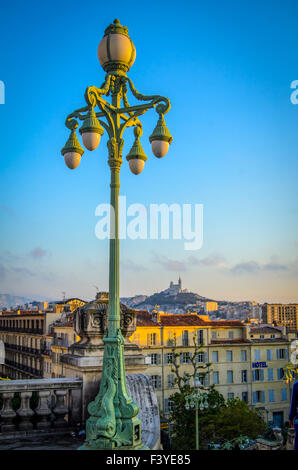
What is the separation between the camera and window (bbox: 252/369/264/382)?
5525 centimetres

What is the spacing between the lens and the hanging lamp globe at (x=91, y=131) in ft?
18.0

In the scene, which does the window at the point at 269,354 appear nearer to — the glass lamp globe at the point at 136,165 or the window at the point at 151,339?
the window at the point at 151,339

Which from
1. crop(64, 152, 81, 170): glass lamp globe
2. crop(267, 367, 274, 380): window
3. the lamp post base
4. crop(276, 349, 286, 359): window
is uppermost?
crop(64, 152, 81, 170): glass lamp globe

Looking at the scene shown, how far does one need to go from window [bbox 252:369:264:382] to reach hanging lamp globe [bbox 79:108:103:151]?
54274 mm

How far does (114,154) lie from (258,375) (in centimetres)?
5461

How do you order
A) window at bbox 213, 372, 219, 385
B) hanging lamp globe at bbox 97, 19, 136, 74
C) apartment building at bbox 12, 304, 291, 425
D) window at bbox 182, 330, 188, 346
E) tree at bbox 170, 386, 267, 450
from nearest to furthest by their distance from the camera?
1. hanging lamp globe at bbox 97, 19, 136, 74
2. tree at bbox 170, 386, 267, 450
3. apartment building at bbox 12, 304, 291, 425
4. window at bbox 213, 372, 219, 385
5. window at bbox 182, 330, 188, 346

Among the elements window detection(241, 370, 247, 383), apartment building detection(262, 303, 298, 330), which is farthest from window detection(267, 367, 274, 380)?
apartment building detection(262, 303, 298, 330)

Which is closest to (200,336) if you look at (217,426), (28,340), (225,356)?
(225,356)

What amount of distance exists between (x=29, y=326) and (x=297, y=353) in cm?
6196

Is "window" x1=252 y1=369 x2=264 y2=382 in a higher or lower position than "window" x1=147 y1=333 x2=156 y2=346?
lower

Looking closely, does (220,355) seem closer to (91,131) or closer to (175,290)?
(91,131)

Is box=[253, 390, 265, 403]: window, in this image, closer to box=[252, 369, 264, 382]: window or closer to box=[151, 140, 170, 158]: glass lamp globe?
box=[252, 369, 264, 382]: window

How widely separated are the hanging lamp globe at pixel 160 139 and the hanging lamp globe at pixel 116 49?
89 cm

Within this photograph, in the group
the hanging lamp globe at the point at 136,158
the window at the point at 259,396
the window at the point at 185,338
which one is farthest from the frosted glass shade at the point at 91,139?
the window at the point at 259,396
